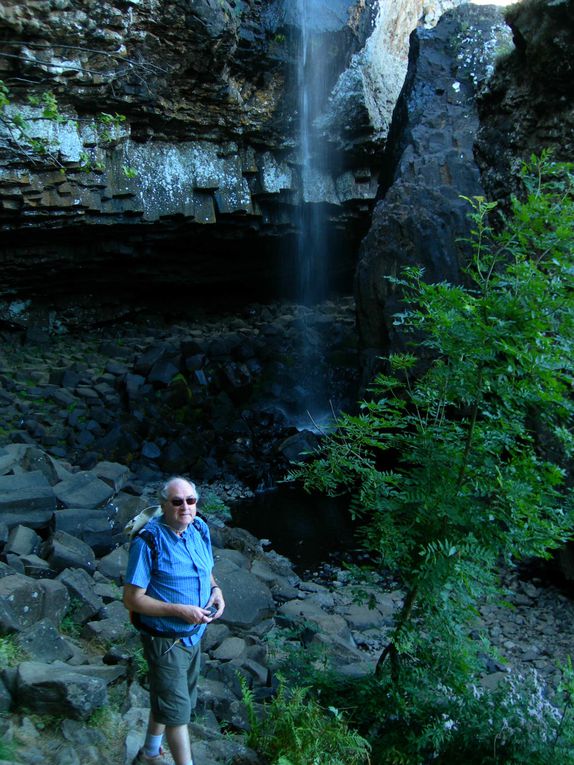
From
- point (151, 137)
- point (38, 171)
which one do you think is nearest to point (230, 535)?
point (38, 171)

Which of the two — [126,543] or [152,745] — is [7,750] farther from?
[126,543]

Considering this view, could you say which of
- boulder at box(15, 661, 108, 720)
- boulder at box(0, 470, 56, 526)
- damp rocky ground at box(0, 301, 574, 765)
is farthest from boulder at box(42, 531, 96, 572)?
boulder at box(15, 661, 108, 720)

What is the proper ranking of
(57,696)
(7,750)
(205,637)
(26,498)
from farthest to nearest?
(26,498)
(205,637)
(57,696)
(7,750)

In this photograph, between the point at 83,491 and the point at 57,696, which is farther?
the point at 83,491

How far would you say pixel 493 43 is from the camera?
39.8 feet

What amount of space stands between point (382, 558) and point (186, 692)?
176cm

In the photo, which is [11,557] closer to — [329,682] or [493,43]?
[329,682]

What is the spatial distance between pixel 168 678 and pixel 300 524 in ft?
25.2

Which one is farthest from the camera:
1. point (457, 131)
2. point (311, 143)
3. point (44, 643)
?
point (311, 143)

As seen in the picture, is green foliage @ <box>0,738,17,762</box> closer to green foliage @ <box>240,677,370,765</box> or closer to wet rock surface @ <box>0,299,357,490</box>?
green foliage @ <box>240,677,370,765</box>

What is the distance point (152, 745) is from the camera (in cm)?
330

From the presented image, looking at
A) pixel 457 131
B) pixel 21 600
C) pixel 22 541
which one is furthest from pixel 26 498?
pixel 457 131

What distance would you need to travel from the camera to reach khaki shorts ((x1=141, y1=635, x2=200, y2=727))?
3082mm

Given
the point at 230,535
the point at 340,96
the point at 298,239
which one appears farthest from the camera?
the point at 298,239
